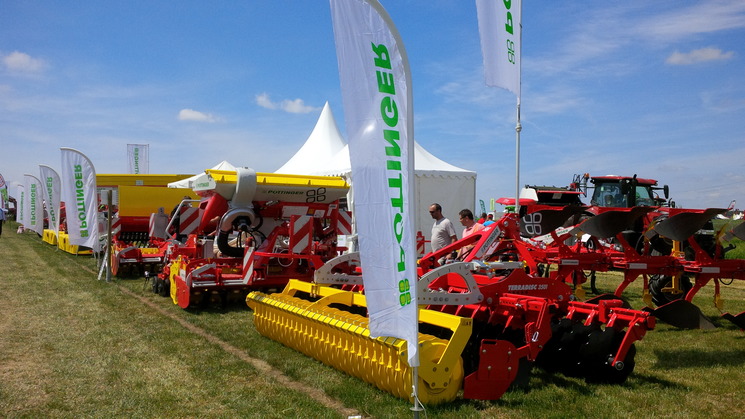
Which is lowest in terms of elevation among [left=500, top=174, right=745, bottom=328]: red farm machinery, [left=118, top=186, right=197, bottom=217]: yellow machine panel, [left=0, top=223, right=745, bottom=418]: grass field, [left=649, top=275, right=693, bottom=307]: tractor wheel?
[left=0, top=223, right=745, bottom=418]: grass field

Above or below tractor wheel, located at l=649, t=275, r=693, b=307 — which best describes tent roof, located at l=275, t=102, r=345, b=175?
above

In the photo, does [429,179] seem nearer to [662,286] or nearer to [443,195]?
[443,195]

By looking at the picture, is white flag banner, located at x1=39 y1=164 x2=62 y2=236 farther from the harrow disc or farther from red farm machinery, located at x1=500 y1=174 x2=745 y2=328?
the harrow disc

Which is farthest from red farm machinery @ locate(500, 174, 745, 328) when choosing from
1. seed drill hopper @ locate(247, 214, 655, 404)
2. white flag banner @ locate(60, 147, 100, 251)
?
white flag banner @ locate(60, 147, 100, 251)

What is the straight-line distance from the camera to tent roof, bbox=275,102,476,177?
1717cm

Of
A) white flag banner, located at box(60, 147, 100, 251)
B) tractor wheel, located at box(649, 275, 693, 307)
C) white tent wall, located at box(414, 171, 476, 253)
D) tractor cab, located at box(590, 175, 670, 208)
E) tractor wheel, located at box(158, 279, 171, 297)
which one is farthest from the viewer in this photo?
white tent wall, located at box(414, 171, 476, 253)

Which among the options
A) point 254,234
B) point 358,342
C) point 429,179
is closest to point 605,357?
point 358,342

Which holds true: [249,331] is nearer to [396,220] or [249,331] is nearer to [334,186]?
[334,186]

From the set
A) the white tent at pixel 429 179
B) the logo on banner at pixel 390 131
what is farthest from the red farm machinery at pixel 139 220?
the logo on banner at pixel 390 131

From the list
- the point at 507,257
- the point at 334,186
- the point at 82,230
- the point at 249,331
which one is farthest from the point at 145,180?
the point at 507,257

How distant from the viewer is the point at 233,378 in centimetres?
520

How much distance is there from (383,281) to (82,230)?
10.6m

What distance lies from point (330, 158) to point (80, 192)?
28.4ft

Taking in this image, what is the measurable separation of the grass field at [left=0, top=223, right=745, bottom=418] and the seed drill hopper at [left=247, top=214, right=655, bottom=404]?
5.5 inches
